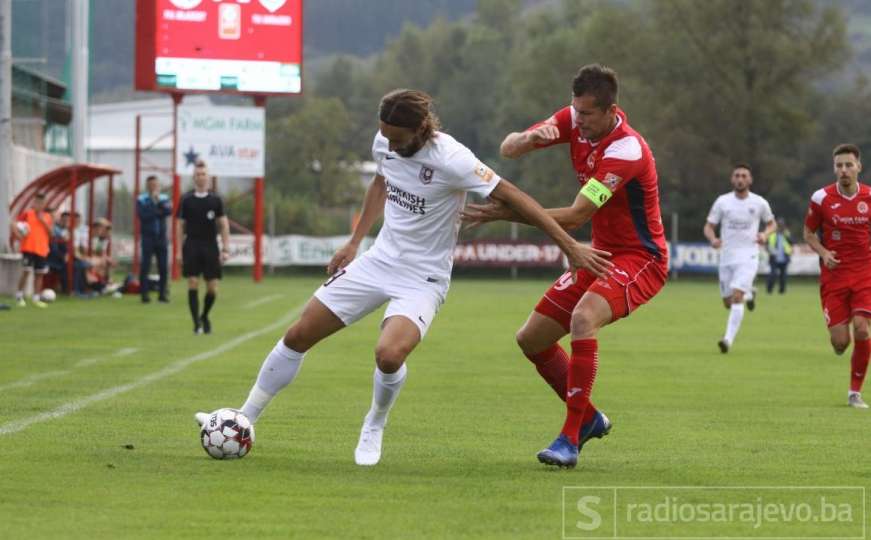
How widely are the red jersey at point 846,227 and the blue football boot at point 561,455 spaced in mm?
5597

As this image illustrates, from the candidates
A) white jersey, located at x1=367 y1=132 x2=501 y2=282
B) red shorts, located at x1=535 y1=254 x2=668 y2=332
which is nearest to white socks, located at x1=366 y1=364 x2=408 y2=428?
white jersey, located at x1=367 y1=132 x2=501 y2=282

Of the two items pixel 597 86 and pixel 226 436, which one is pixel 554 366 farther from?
pixel 226 436

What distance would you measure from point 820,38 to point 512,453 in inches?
2218

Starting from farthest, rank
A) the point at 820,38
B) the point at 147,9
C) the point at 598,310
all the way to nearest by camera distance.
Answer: the point at 820,38 < the point at 147,9 < the point at 598,310

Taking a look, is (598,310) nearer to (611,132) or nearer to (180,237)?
(611,132)

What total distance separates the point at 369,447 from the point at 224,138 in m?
35.0

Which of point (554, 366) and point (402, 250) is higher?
point (402, 250)

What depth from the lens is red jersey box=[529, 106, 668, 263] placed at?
8.23m

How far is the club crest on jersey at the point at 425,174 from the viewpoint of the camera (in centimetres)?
791

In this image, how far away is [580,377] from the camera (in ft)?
27.3

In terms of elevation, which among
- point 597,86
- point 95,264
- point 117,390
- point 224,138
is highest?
point 597,86

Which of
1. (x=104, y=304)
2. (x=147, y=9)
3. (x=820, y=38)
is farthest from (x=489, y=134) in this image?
(x=104, y=304)

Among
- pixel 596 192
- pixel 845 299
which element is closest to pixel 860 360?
pixel 845 299

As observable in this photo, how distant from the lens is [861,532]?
6145 millimetres
